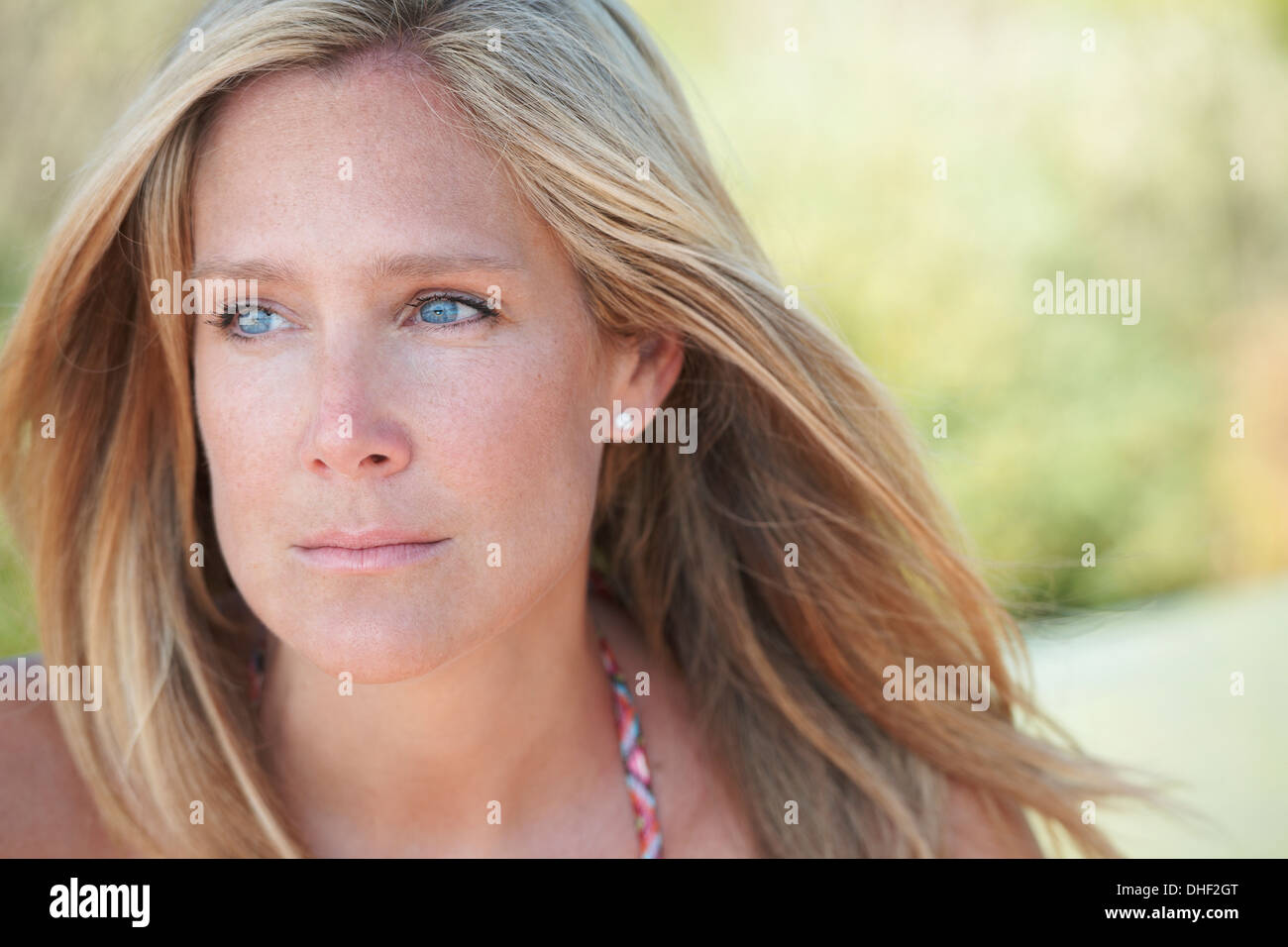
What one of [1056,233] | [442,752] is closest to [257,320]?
[442,752]

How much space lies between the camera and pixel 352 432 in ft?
6.48

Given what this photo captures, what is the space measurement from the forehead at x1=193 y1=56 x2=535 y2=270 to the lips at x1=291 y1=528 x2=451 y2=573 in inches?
17.2

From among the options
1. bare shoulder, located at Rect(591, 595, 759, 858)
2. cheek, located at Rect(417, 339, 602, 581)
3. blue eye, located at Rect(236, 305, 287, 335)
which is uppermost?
blue eye, located at Rect(236, 305, 287, 335)

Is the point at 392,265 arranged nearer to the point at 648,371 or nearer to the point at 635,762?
the point at 648,371

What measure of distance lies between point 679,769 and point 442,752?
1.74 feet

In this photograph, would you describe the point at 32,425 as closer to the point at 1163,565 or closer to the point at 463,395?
the point at 463,395

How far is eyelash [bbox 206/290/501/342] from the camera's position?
2107 mm

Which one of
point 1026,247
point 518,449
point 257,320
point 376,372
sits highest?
point 1026,247

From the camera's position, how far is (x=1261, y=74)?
7.27 m

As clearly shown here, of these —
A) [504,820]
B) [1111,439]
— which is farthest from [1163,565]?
[504,820]

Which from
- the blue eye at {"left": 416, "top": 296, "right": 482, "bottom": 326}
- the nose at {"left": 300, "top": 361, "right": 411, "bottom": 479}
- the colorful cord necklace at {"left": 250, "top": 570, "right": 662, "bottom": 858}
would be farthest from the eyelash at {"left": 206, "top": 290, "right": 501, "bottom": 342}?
the colorful cord necklace at {"left": 250, "top": 570, "right": 662, "bottom": 858}

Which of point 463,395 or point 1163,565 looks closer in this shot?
point 463,395

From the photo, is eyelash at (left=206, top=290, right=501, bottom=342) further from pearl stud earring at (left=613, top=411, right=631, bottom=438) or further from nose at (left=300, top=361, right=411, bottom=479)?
pearl stud earring at (left=613, top=411, right=631, bottom=438)
